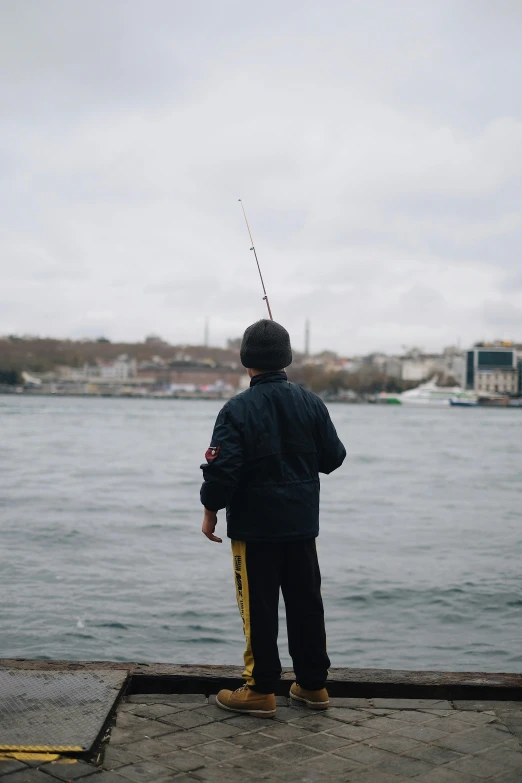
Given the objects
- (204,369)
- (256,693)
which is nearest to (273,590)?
(256,693)

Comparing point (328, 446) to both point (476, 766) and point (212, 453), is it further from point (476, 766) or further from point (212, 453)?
point (476, 766)

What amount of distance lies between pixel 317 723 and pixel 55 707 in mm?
1050

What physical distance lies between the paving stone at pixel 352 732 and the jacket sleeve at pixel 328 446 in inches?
42.4

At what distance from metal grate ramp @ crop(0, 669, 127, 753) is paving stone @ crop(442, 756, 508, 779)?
1.30 metres

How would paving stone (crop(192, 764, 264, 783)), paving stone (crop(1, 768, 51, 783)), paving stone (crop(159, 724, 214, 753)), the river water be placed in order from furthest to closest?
the river water, paving stone (crop(159, 724, 214, 753)), paving stone (crop(192, 764, 264, 783)), paving stone (crop(1, 768, 51, 783))

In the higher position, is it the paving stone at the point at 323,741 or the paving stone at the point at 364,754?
the paving stone at the point at 364,754

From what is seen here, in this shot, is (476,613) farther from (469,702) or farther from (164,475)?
(164,475)

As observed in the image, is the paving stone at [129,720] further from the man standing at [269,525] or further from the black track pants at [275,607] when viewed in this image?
the black track pants at [275,607]

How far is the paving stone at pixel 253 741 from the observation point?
Result: 336 centimetres

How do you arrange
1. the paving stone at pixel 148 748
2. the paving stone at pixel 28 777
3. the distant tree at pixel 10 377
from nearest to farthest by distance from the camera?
the paving stone at pixel 28 777, the paving stone at pixel 148 748, the distant tree at pixel 10 377

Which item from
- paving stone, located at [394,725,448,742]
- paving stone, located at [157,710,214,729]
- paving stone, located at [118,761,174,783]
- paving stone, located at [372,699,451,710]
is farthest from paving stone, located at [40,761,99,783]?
paving stone, located at [372,699,451,710]

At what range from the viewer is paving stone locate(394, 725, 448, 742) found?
344 centimetres

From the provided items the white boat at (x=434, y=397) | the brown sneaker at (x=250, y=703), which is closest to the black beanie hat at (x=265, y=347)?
the brown sneaker at (x=250, y=703)

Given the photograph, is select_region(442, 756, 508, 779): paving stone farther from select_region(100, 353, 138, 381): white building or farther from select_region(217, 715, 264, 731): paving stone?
select_region(100, 353, 138, 381): white building
